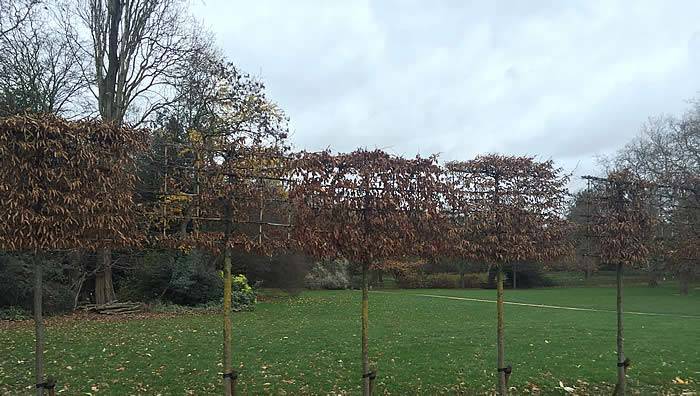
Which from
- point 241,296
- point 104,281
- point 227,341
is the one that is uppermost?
point 227,341

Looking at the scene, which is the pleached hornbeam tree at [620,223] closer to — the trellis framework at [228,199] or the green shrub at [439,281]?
the trellis framework at [228,199]

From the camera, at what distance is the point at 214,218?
662 cm

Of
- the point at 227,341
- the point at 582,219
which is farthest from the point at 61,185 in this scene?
the point at 582,219

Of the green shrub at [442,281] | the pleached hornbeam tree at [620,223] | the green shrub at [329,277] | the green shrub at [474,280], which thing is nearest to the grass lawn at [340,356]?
the pleached hornbeam tree at [620,223]

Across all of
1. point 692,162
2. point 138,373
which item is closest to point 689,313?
point 692,162

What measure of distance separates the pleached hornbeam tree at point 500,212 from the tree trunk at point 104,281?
693 inches

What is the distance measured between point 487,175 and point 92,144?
199 inches

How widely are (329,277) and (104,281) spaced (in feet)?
67.5

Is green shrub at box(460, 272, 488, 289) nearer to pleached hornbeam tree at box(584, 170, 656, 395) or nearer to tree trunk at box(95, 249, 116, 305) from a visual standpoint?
tree trunk at box(95, 249, 116, 305)

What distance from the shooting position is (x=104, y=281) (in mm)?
21844

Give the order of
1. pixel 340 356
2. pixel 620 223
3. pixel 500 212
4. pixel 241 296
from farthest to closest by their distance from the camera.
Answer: pixel 241 296
pixel 340 356
pixel 620 223
pixel 500 212

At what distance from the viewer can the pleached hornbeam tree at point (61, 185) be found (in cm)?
588

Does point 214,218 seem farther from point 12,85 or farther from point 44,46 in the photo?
point 44,46

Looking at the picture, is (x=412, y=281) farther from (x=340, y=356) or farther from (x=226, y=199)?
(x=226, y=199)
